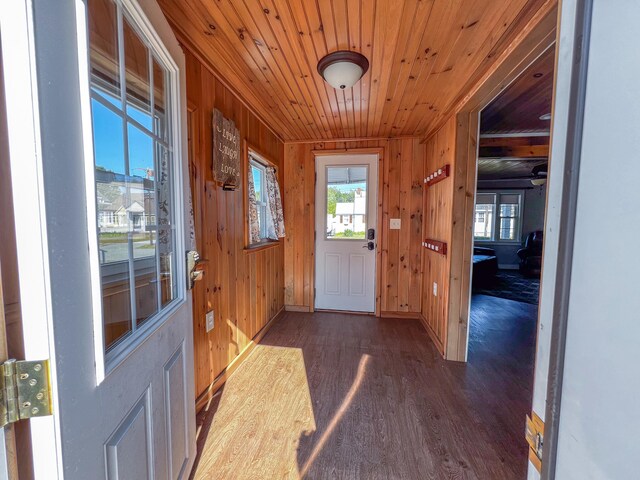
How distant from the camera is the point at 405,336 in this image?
297 cm

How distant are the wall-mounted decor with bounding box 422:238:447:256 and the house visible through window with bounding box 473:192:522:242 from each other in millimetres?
5065

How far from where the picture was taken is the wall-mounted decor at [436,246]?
262 cm

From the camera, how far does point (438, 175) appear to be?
8.98ft

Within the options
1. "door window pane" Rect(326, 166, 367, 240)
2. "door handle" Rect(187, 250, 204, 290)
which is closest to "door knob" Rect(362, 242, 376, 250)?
"door window pane" Rect(326, 166, 367, 240)

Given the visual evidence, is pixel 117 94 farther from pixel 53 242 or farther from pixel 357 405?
pixel 357 405

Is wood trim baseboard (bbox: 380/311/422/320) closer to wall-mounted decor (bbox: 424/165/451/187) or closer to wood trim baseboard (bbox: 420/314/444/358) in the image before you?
wood trim baseboard (bbox: 420/314/444/358)

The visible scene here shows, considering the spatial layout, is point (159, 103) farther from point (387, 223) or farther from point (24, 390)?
point (387, 223)

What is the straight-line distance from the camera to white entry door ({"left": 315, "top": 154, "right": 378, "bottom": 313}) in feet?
11.7

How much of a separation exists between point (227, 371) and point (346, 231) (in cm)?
219

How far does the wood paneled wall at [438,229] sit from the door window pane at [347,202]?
0.79m

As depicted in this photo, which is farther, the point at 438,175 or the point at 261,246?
the point at 261,246

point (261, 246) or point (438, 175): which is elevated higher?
point (438, 175)

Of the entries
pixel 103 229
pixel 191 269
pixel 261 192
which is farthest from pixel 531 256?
pixel 103 229

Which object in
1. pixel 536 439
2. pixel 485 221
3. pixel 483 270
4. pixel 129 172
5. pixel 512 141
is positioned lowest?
pixel 483 270
